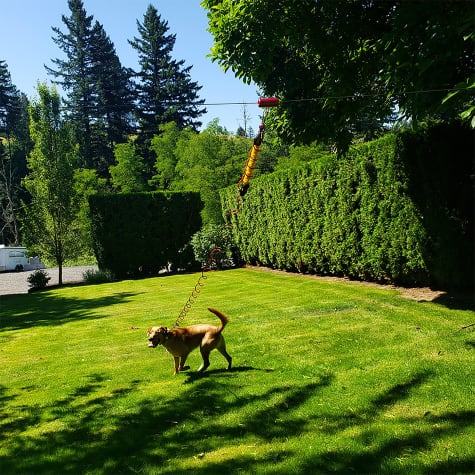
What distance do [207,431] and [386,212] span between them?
824 cm

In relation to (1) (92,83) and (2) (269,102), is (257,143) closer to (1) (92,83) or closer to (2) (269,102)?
(2) (269,102)

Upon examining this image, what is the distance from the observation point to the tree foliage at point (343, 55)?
5.66m

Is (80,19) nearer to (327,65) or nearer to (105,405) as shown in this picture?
(327,65)

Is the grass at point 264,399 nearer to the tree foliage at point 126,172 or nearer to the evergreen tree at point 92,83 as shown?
the tree foliage at point 126,172

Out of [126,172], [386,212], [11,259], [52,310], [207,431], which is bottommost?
[52,310]

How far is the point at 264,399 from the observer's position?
4605mm

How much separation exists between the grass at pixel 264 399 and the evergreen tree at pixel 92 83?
50.1 meters

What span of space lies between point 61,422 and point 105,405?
50 centimetres

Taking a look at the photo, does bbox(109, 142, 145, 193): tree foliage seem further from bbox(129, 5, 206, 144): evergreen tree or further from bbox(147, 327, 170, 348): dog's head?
bbox(147, 327, 170, 348): dog's head

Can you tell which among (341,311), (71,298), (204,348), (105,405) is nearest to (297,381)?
(204,348)

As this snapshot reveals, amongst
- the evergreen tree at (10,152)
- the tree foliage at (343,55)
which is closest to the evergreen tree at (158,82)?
the evergreen tree at (10,152)

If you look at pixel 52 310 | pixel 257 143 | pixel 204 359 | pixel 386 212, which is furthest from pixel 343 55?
pixel 52 310

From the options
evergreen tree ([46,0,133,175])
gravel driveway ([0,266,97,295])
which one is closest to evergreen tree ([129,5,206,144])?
Answer: evergreen tree ([46,0,133,175])

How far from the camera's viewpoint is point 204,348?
5.37 m
